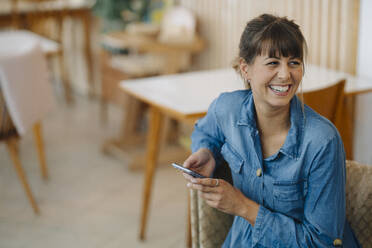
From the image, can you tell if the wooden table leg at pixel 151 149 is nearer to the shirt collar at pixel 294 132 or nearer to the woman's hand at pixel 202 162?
the woman's hand at pixel 202 162

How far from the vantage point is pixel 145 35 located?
10.2 ft

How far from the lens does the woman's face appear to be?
109cm

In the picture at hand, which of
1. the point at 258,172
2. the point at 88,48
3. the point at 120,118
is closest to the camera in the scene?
the point at 258,172

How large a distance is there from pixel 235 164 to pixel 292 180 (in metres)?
0.18

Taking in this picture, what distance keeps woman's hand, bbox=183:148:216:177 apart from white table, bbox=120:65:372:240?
0.53 m

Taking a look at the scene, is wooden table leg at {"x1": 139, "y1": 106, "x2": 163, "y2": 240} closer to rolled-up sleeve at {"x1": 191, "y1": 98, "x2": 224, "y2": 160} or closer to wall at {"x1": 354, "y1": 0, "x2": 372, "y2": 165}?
rolled-up sleeve at {"x1": 191, "y1": 98, "x2": 224, "y2": 160}

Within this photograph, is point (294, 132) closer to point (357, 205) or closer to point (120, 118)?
point (357, 205)

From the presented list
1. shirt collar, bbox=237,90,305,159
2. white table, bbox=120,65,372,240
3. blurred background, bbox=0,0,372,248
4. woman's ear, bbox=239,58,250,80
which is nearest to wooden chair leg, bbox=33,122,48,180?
blurred background, bbox=0,0,372,248

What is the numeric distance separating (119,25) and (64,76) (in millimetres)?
1025

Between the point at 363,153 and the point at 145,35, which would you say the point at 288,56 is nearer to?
the point at 363,153

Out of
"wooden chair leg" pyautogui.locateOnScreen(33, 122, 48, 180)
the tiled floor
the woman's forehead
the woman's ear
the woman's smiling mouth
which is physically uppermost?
the woman's forehead

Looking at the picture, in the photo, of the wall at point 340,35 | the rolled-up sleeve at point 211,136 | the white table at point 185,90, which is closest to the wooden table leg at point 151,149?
the white table at point 185,90

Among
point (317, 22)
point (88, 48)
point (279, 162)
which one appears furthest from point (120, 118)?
point (279, 162)

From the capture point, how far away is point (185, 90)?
2.16 meters
